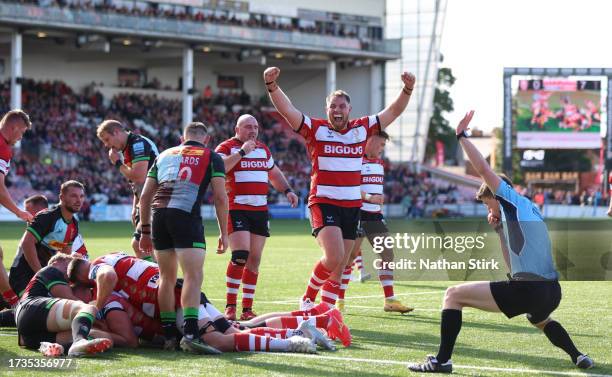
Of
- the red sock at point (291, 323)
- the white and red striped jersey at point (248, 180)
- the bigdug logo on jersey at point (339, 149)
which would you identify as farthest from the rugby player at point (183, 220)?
the white and red striped jersey at point (248, 180)

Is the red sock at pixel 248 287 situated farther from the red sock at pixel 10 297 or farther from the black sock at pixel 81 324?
the black sock at pixel 81 324

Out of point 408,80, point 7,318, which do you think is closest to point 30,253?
point 7,318

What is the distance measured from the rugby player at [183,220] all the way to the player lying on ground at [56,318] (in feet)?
2.10

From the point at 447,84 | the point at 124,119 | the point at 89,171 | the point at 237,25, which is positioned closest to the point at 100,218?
the point at 89,171

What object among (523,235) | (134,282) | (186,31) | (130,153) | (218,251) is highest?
(186,31)

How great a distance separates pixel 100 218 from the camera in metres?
44.9

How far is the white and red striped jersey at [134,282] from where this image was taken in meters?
8.96

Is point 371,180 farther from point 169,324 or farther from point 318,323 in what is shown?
point 169,324

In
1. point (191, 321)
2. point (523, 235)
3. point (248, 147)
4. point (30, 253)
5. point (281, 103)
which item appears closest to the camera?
point (523, 235)

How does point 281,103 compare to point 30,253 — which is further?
point 30,253

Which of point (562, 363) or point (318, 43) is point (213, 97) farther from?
point (562, 363)

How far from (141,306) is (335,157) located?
2395 millimetres

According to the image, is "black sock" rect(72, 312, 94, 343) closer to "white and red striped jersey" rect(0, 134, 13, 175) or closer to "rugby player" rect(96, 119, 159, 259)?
"rugby player" rect(96, 119, 159, 259)

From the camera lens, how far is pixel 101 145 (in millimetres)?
50719
